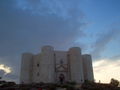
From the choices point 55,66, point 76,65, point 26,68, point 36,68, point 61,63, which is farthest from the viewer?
point 26,68

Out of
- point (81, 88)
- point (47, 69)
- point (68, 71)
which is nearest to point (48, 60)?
point (47, 69)

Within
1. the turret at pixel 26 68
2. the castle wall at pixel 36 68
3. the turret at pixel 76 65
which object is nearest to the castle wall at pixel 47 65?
the castle wall at pixel 36 68

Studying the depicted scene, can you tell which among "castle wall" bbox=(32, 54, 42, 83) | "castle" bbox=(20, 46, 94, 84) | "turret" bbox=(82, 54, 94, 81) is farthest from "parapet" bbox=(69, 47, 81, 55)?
"castle wall" bbox=(32, 54, 42, 83)

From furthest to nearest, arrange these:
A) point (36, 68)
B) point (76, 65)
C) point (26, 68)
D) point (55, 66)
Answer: point (26, 68) → point (36, 68) → point (55, 66) → point (76, 65)

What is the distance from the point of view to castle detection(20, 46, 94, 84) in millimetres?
51438

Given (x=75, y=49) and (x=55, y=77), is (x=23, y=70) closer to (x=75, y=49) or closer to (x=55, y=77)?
(x=55, y=77)

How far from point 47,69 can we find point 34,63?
7.93 m

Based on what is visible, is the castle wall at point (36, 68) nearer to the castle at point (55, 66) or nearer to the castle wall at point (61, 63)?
the castle at point (55, 66)

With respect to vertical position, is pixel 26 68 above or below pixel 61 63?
below

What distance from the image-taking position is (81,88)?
125 ft

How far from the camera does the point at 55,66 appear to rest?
53750mm

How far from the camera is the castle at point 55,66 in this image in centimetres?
5144

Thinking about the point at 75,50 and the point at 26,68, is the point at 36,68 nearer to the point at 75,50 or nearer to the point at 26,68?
the point at 26,68

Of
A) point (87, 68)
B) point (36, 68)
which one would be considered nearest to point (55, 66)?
point (36, 68)
